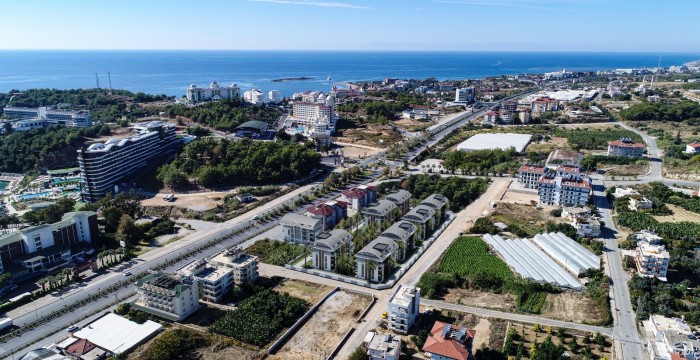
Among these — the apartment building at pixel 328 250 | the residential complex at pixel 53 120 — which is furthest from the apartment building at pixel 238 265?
the residential complex at pixel 53 120

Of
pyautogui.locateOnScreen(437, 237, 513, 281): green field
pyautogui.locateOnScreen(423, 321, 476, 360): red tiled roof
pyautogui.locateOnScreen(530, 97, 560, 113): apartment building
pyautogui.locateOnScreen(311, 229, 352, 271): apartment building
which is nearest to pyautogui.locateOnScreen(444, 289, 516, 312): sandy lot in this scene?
pyautogui.locateOnScreen(437, 237, 513, 281): green field

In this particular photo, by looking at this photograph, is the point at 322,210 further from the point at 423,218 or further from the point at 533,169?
the point at 533,169

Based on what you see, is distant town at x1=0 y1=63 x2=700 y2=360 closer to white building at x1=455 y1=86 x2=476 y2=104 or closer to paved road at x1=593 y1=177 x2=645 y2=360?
paved road at x1=593 y1=177 x2=645 y2=360

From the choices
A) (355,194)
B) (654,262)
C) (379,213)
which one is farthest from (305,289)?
(654,262)

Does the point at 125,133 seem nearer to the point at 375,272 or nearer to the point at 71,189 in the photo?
the point at 71,189

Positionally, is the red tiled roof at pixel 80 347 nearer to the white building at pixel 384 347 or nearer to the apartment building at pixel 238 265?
the apartment building at pixel 238 265

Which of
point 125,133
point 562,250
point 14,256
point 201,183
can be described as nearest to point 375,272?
point 562,250
